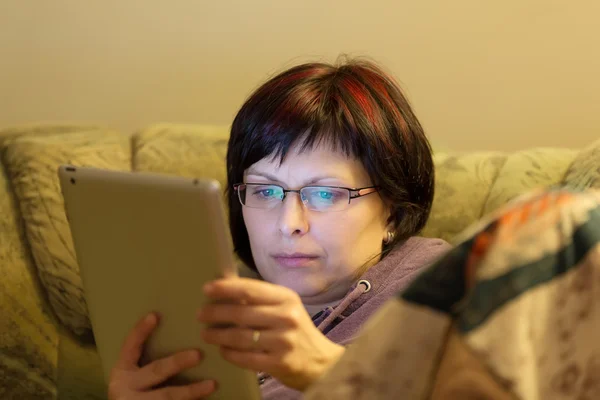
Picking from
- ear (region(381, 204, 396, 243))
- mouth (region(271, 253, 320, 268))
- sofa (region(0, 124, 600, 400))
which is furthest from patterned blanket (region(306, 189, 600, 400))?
sofa (region(0, 124, 600, 400))

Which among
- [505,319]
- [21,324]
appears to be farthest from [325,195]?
[21,324]

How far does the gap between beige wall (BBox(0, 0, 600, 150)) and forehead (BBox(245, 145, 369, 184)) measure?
31.6 inches

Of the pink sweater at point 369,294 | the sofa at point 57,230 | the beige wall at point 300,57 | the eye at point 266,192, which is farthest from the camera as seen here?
the beige wall at point 300,57

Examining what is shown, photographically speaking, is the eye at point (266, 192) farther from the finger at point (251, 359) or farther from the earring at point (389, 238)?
the finger at point (251, 359)

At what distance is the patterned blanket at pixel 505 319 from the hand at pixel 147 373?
0.34 metres

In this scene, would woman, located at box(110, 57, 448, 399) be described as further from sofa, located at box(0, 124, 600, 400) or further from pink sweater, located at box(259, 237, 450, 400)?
sofa, located at box(0, 124, 600, 400)

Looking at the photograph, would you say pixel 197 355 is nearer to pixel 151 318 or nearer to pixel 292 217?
pixel 151 318

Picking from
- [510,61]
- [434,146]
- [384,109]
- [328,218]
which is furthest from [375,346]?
[510,61]

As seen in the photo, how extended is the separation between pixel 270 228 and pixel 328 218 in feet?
0.35

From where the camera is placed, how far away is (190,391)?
947 mm

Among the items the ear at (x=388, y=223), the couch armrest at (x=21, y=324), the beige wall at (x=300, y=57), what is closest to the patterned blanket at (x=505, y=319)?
the ear at (x=388, y=223)

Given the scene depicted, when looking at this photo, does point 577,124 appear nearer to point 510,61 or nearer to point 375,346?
point 510,61

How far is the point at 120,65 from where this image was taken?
2.13 meters

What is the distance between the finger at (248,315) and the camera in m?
0.83
